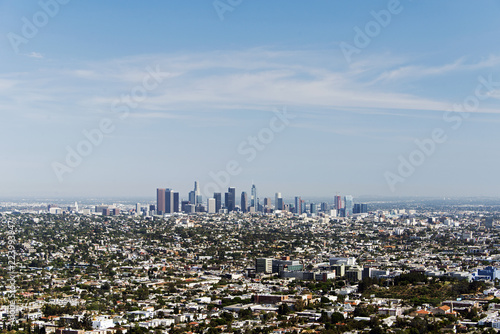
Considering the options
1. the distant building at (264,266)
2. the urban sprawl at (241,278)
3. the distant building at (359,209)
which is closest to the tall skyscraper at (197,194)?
the distant building at (359,209)

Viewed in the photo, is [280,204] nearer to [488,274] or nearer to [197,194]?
[197,194]

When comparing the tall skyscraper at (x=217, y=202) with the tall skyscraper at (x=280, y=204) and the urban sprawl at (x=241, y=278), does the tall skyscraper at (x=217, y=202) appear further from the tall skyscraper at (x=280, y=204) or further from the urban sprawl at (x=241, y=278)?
the urban sprawl at (x=241, y=278)

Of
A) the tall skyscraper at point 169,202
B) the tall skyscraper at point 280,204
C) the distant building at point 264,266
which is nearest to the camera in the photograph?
the distant building at point 264,266

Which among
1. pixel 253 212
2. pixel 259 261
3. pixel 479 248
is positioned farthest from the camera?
pixel 253 212

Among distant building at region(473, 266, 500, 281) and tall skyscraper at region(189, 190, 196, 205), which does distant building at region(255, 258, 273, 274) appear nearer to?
distant building at region(473, 266, 500, 281)

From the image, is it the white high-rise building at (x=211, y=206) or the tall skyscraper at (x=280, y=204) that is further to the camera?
the tall skyscraper at (x=280, y=204)

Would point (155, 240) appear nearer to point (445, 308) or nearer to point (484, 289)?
point (484, 289)

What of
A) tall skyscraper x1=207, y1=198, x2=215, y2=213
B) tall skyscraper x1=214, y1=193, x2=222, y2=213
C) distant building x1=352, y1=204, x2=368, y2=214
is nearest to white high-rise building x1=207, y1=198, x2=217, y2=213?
tall skyscraper x1=207, y1=198, x2=215, y2=213

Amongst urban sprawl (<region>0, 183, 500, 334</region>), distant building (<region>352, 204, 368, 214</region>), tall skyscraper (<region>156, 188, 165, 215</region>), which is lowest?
urban sprawl (<region>0, 183, 500, 334</region>)

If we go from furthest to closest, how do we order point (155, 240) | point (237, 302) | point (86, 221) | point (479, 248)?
point (86, 221)
point (155, 240)
point (479, 248)
point (237, 302)

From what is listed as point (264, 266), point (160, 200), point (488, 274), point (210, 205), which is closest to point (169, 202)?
point (160, 200)

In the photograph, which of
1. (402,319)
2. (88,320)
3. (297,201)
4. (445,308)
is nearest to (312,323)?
(402,319)
